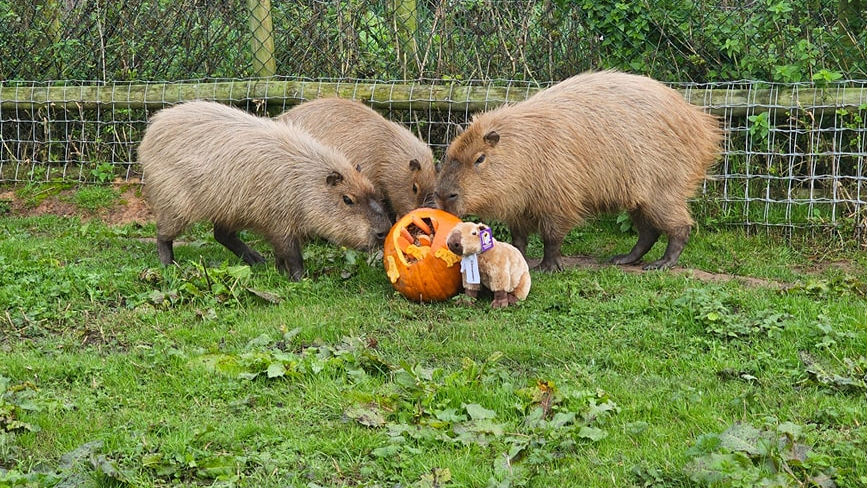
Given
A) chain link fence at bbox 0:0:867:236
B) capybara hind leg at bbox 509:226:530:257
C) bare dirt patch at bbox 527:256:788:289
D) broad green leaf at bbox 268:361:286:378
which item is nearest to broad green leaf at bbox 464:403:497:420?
broad green leaf at bbox 268:361:286:378

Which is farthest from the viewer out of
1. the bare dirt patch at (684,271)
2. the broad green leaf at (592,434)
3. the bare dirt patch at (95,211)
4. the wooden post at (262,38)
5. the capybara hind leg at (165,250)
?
the wooden post at (262,38)

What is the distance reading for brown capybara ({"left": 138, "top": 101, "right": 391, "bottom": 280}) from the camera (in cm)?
708

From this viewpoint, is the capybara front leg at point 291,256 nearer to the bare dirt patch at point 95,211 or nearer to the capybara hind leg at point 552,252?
the capybara hind leg at point 552,252

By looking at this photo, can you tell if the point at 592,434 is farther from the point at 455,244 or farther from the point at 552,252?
the point at 552,252

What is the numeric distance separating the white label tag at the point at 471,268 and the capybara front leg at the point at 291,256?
57.1 inches

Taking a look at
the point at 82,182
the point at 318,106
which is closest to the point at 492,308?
the point at 318,106

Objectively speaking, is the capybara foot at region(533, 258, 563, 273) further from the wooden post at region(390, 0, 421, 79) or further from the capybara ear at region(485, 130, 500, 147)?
the wooden post at region(390, 0, 421, 79)

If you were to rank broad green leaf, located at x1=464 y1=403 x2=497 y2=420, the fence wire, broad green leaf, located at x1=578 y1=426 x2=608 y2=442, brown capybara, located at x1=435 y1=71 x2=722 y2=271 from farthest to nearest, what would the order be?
the fence wire
brown capybara, located at x1=435 y1=71 x2=722 y2=271
broad green leaf, located at x1=464 y1=403 x2=497 y2=420
broad green leaf, located at x1=578 y1=426 x2=608 y2=442

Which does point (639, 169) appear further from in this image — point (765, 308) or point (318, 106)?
point (318, 106)

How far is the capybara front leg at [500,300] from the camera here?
611 cm

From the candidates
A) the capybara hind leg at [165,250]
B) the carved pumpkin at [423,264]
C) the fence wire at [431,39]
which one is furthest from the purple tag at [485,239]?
the fence wire at [431,39]

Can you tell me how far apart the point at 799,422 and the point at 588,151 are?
132 inches

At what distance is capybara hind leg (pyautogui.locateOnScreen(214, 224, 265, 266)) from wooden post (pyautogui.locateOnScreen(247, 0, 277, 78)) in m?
2.40

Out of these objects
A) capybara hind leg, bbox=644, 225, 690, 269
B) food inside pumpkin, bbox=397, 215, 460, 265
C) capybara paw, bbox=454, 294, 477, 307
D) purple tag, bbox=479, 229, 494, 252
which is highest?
purple tag, bbox=479, 229, 494, 252
